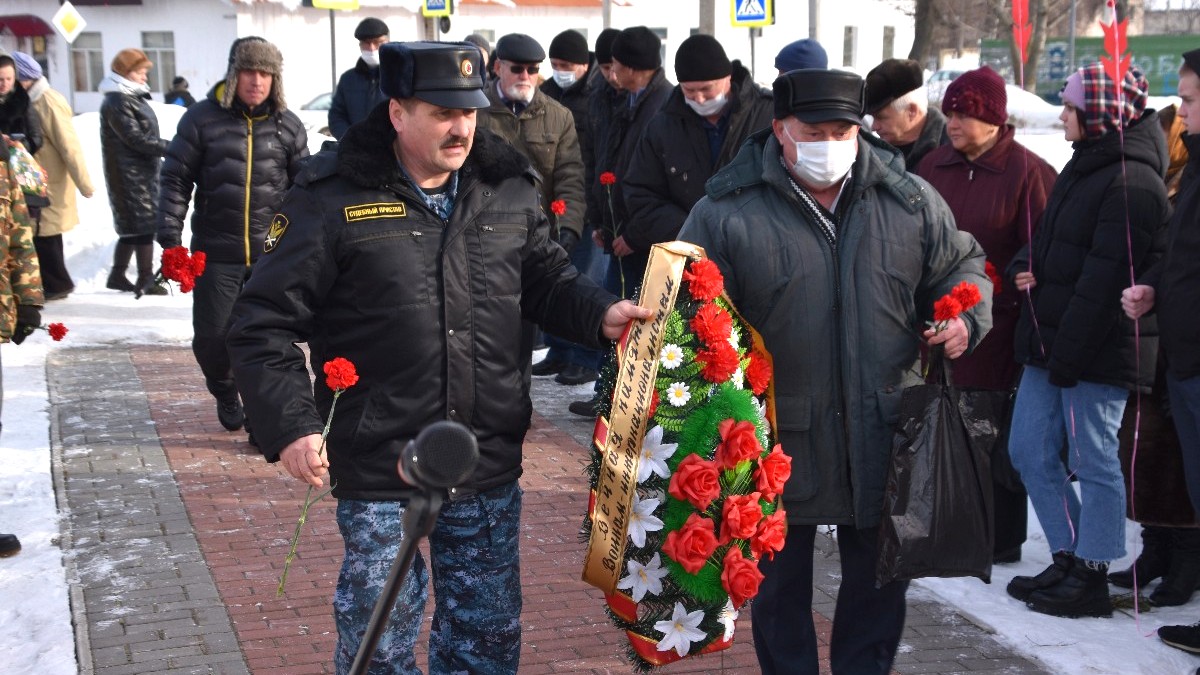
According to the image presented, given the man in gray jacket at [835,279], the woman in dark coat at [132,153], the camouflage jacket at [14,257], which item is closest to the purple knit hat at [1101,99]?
the man in gray jacket at [835,279]

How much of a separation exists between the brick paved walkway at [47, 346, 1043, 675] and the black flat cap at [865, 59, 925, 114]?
2.17 meters

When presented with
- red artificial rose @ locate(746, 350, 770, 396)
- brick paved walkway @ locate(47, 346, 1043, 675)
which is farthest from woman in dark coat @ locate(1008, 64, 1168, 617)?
red artificial rose @ locate(746, 350, 770, 396)

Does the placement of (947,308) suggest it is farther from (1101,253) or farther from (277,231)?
(277,231)

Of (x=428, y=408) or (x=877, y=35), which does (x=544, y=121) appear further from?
(x=877, y=35)

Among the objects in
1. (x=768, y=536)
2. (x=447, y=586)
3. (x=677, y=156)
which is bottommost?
(x=447, y=586)

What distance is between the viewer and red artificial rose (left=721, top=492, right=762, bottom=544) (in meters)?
3.98

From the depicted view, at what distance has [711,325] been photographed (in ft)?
13.2

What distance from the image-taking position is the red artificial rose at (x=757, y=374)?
418 centimetres

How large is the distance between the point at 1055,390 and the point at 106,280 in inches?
436

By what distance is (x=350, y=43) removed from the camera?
42.9 meters

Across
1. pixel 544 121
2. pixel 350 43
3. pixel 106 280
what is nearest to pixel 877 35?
pixel 350 43

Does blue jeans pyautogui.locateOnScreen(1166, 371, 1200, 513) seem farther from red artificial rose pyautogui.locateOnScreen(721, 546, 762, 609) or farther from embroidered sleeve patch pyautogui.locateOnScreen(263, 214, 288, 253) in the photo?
embroidered sleeve patch pyautogui.locateOnScreen(263, 214, 288, 253)

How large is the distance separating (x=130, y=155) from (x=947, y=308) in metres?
11.1

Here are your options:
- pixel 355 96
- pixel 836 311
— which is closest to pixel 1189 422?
pixel 836 311
